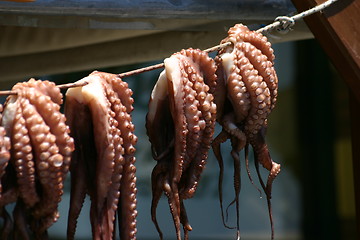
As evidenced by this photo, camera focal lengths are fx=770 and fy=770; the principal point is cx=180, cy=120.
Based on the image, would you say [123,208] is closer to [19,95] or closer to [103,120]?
[103,120]

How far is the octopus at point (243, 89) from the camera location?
160 cm

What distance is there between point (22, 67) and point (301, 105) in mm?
3086

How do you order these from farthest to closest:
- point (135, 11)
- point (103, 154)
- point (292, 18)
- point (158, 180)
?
point (135, 11) < point (292, 18) < point (158, 180) < point (103, 154)

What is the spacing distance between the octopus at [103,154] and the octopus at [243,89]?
247mm

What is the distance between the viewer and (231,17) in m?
1.95

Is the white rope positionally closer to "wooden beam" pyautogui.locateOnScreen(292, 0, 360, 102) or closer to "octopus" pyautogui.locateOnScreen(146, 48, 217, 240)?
"wooden beam" pyautogui.locateOnScreen(292, 0, 360, 102)

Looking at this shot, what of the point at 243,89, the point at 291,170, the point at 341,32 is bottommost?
Result: the point at 243,89

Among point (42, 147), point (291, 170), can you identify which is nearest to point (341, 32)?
point (42, 147)

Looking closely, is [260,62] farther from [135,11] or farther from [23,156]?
[23,156]

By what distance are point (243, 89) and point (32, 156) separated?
1.63 feet

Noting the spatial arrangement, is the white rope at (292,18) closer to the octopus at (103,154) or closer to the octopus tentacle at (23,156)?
the octopus at (103,154)

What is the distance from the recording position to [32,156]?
131cm

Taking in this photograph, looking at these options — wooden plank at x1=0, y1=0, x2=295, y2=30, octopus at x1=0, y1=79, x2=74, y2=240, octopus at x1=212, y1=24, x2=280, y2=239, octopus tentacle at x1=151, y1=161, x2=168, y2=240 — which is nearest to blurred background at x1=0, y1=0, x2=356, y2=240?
wooden plank at x1=0, y1=0, x2=295, y2=30

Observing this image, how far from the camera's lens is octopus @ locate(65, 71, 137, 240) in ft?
4.59
